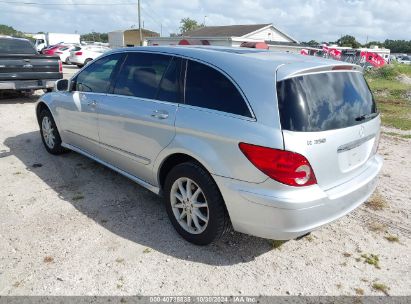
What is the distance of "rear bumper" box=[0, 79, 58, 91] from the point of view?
8992 mm

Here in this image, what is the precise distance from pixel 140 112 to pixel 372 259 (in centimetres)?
260

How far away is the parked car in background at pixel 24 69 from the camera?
8977 millimetres

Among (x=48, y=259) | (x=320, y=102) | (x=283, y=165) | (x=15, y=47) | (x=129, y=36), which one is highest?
(x=129, y=36)

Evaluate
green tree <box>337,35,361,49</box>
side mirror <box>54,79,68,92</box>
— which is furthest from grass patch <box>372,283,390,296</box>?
green tree <box>337,35,361,49</box>

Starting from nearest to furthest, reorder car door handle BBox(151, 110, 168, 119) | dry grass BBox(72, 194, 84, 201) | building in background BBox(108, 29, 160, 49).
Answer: car door handle BBox(151, 110, 168, 119) < dry grass BBox(72, 194, 84, 201) < building in background BBox(108, 29, 160, 49)

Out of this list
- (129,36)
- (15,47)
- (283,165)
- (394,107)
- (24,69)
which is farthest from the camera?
(129,36)

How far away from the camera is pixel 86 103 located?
4492 millimetres

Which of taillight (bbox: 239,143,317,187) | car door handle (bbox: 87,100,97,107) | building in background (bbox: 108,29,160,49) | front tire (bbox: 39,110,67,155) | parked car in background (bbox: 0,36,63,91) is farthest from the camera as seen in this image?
building in background (bbox: 108,29,160,49)

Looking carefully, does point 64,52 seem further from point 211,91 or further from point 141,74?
point 211,91

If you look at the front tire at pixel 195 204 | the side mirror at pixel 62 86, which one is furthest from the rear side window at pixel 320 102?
the side mirror at pixel 62 86

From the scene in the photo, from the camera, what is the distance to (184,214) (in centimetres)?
343

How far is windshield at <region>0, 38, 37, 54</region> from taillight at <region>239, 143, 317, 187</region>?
9.73 metres

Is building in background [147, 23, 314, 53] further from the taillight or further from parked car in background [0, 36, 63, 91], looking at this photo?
the taillight

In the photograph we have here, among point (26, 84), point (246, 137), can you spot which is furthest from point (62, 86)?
point (26, 84)
